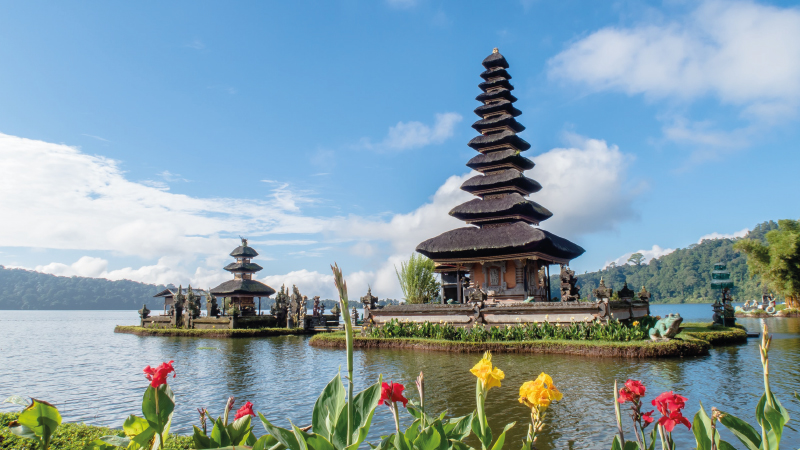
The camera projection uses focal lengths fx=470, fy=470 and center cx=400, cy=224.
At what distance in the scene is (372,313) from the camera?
2331 cm

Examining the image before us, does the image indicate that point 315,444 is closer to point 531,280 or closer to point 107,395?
point 107,395

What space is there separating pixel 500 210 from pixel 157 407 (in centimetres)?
2538

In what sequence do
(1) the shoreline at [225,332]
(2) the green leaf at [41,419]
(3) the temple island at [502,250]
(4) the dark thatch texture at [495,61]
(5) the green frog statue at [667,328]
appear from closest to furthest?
(2) the green leaf at [41,419], (5) the green frog statue at [667,328], (3) the temple island at [502,250], (1) the shoreline at [225,332], (4) the dark thatch texture at [495,61]

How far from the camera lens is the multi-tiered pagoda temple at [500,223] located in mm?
25172

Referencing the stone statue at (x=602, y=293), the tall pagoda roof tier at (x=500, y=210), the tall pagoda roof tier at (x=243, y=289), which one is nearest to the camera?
the stone statue at (x=602, y=293)

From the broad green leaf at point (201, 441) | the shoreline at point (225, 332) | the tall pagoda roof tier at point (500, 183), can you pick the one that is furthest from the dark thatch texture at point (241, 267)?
the broad green leaf at point (201, 441)

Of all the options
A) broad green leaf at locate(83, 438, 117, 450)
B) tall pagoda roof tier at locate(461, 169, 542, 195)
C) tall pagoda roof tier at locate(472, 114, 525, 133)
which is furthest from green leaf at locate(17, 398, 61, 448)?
tall pagoda roof tier at locate(472, 114, 525, 133)

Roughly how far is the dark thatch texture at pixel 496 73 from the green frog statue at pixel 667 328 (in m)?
20.7

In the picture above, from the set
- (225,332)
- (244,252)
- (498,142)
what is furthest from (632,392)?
(244,252)

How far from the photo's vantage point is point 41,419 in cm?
258

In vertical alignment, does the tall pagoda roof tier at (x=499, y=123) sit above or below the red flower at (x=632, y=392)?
above

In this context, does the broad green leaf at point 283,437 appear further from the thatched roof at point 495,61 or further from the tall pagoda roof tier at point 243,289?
the tall pagoda roof tier at point 243,289

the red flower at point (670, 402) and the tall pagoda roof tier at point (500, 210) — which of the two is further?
the tall pagoda roof tier at point (500, 210)

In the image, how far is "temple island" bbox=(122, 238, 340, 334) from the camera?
1309 inches
